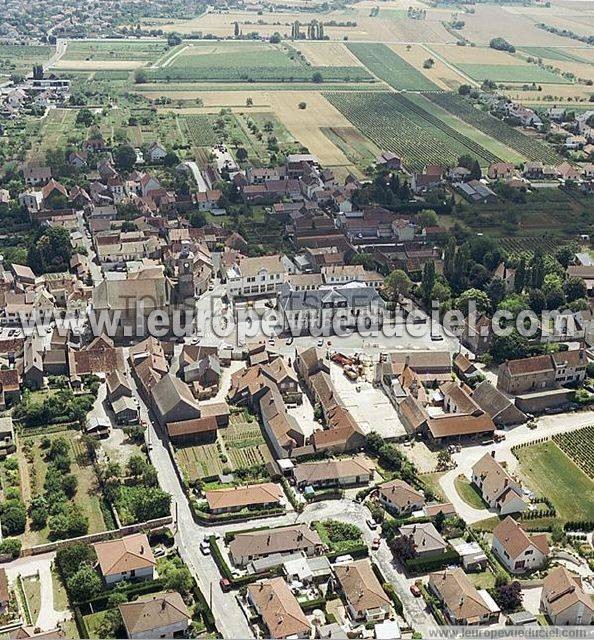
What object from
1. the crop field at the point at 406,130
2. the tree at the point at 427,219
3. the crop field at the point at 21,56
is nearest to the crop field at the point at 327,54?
the crop field at the point at 406,130

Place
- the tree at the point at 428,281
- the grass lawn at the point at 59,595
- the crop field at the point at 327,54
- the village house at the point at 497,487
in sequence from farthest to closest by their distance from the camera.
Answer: the crop field at the point at 327,54, the tree at the point at 428,281, the village house at the point at 497,487, the grass lawn at the point at 59,595

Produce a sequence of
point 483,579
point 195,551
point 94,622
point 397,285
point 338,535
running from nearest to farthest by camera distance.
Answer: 1. point 94,622
2. point 483,579
3. point 195,551
4. point 338,535
5. point 397,285

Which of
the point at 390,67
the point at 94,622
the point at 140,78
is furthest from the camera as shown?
the point at 390,67

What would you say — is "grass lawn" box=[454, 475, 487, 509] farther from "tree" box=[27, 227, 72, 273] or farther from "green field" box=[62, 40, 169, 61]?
"green field" box=[62, 40, 169, 61]

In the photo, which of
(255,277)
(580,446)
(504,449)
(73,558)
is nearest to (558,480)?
(504,449)

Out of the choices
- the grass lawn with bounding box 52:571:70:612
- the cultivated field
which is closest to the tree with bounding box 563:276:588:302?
the grass lawn with bounding box 52:571:70:612

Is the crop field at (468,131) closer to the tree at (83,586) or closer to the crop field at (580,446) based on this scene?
the crop field at (580,446)

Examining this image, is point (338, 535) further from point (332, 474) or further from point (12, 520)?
point (12, 520)
